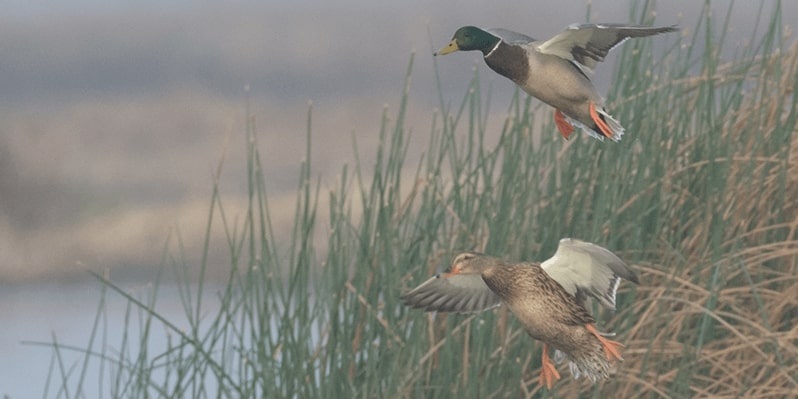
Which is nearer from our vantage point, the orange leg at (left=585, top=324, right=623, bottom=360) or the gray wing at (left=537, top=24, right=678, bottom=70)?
the gray wing at (left=537, top=24, right=678, bottom=70)

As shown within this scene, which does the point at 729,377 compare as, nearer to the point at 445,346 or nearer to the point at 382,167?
the point at 445,346

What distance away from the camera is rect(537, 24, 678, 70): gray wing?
1.47m

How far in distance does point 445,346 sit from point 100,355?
4.14 ft

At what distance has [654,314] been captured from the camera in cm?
338

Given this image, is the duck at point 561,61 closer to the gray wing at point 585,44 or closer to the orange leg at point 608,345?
the gray wing at point 585,44

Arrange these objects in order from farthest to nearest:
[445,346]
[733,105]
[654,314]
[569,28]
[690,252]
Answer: [733,105] → [690,252] → [654,314] → [445,346] → [569,28]

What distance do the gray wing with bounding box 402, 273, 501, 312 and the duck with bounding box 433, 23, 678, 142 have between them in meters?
0.36

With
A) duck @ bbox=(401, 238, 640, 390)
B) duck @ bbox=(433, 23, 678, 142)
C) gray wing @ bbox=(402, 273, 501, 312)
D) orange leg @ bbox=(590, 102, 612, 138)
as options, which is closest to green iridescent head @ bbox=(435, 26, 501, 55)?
duck @ bbox=(433, 23, 678, 142)

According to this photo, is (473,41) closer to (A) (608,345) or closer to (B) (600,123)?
(B) (600,123)

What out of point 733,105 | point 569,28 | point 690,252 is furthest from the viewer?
point 733,105

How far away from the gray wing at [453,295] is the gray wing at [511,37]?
0.40 metres

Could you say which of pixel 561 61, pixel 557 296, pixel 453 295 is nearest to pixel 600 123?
pixel 561 61

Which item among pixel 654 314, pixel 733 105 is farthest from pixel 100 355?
pixel 733 105

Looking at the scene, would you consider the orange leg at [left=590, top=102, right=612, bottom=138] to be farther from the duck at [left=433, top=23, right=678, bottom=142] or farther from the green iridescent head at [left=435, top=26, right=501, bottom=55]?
the green iridescent head at [left=435, top=26, right=501, bottom=55]
